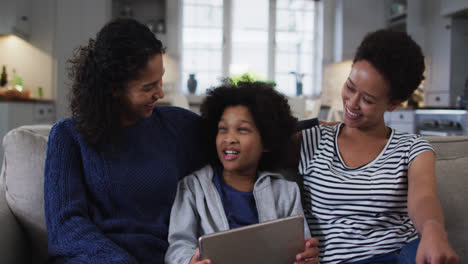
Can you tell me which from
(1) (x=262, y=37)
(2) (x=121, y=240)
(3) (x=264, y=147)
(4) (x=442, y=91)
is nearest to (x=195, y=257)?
(2) (x=121, y=240)

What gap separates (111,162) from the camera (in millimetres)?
954

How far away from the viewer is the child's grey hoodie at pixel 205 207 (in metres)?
0.95

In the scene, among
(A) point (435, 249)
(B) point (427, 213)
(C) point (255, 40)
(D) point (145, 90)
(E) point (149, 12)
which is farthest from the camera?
(C) point (255, 40)

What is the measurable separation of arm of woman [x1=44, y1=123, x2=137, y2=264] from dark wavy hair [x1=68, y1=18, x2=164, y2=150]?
0.06m

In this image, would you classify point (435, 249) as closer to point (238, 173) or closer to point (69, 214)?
point (238, 173)

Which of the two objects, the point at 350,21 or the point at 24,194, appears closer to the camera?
the point at 24,194

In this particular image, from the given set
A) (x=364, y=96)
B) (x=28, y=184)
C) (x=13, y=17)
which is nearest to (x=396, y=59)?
(x=364, y=96)

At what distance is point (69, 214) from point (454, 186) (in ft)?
4.13

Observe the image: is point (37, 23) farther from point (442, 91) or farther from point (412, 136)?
point (442, 91)

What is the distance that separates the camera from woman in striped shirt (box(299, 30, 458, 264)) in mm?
976

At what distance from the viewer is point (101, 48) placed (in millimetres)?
903

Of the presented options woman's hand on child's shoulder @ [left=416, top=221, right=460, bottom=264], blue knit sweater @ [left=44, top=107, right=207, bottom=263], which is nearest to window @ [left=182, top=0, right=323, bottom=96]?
blue knit sweater @ [left=44, top=107, right=207, bottom=263]

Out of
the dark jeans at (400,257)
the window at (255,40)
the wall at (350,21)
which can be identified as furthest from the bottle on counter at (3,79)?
the wall at (350,21)

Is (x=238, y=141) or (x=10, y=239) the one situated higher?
(x=238, y=141)
